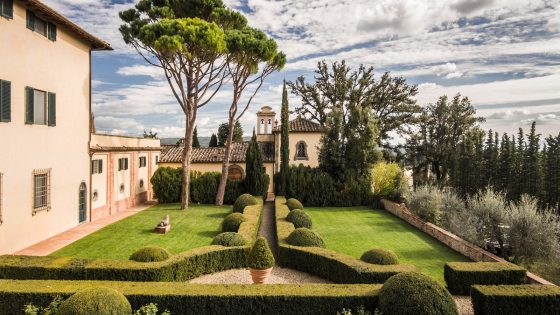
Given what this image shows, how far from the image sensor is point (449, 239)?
52.7 ft

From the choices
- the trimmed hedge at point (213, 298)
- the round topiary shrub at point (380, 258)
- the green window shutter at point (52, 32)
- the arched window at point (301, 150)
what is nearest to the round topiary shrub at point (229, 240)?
the round topiary shrub at point (380, 258)

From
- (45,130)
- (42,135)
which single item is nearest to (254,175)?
(45,130)

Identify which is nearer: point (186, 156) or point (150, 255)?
point (150, 255)

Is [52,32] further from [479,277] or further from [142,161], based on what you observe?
[479,277]

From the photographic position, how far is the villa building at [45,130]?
43.1ft

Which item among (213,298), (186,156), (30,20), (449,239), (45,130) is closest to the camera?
(213,298)

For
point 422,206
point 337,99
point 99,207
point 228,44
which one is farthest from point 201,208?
point 337,99

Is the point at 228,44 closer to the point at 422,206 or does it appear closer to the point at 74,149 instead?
the point at 74,149

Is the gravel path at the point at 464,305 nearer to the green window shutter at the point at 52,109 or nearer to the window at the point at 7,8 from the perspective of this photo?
the green window shutter at the point at 52,109

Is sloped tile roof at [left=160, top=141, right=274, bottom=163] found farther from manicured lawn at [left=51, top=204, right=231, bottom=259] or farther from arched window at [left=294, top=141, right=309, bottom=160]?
manicured lawn at [left=51, top=204, right=231, bottom=259]

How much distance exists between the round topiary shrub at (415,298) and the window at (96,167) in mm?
17533

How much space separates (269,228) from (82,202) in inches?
393

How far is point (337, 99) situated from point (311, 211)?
57.2 feet

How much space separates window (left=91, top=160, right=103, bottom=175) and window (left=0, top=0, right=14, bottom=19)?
28.6ft
